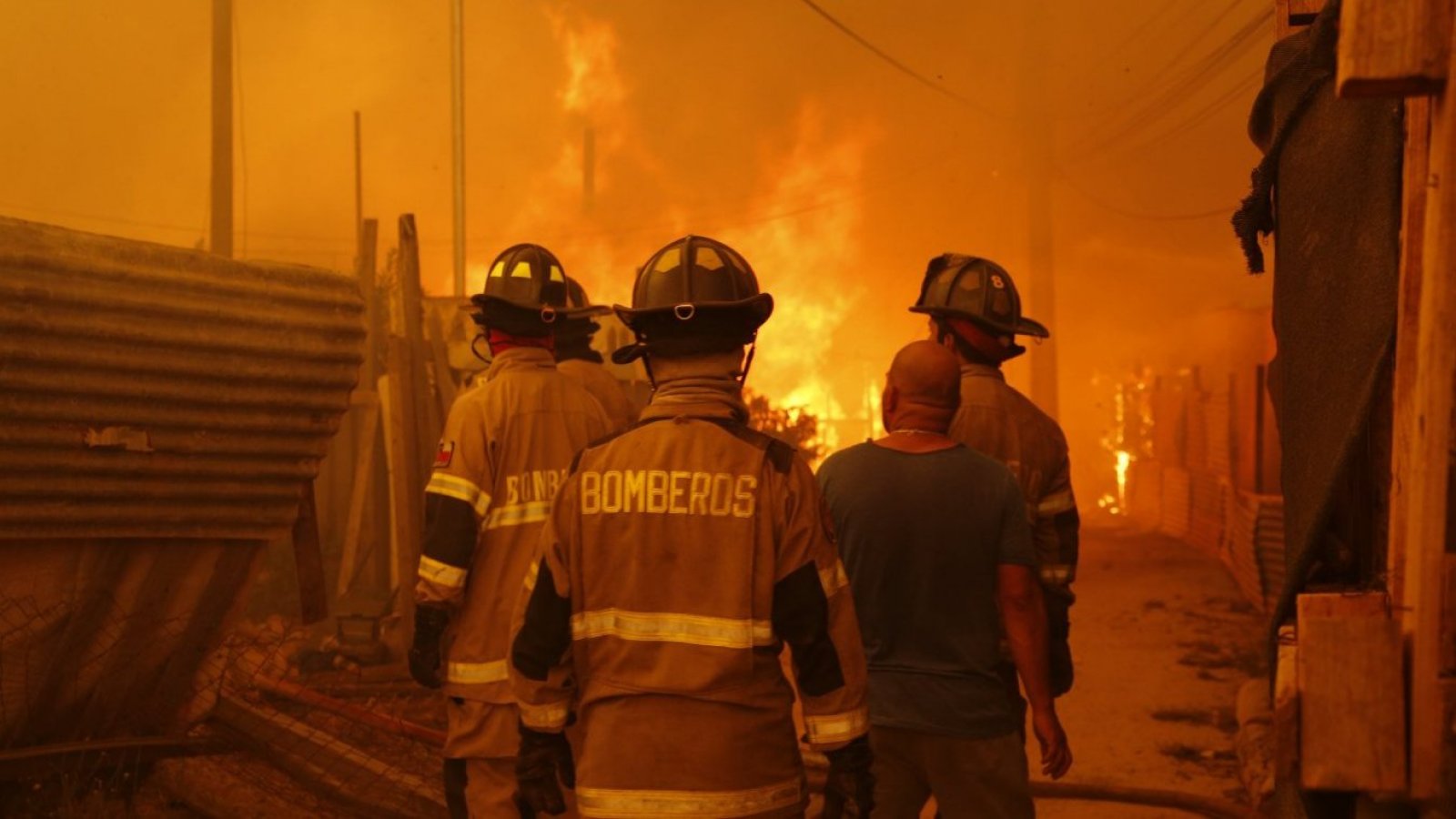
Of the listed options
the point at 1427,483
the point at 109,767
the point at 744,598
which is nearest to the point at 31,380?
the point at 109,767

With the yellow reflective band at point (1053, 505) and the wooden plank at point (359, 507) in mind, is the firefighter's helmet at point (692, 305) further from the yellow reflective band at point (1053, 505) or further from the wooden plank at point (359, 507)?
the wooden plank at point (359, 507)

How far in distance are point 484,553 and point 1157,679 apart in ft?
22.5

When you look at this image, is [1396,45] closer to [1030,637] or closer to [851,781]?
[851,781]

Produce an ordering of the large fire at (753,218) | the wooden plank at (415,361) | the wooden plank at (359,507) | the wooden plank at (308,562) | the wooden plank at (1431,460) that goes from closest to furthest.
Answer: the wooden plank at (1431,460) → the wooden plank at (308,562) → the wooden plank at (415,361) → the wooden plank at (359,507) → the large fire at (753,218)

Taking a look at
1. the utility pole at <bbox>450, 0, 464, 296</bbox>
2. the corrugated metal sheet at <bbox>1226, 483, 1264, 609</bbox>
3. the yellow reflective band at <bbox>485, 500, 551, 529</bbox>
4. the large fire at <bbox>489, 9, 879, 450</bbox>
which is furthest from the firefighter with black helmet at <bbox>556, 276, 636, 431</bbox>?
the large fire at <bbox>489, 9, 879, 450</bbox>

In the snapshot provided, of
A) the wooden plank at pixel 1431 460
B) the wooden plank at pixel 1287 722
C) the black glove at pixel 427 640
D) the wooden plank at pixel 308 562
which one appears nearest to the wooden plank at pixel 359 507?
the wooden plank at pixel 308 562

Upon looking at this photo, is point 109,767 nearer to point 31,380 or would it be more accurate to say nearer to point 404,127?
point 31,380

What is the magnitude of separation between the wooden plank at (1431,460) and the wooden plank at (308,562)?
13.6 ft

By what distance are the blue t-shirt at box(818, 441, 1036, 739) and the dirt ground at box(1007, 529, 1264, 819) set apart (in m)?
2.89

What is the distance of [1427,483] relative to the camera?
6.35ft

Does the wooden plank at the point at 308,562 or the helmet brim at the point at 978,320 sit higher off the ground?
the helmet brim at the point at 978,320

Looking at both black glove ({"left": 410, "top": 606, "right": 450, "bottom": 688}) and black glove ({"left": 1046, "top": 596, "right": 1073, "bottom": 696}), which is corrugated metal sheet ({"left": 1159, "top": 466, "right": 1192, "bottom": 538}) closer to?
black glove ({"left": 1046, "top": 596, "right": 1073, "bottom": 696})

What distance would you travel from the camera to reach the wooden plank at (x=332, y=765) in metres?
5.54

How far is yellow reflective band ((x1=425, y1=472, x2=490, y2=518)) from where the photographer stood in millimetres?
4367
